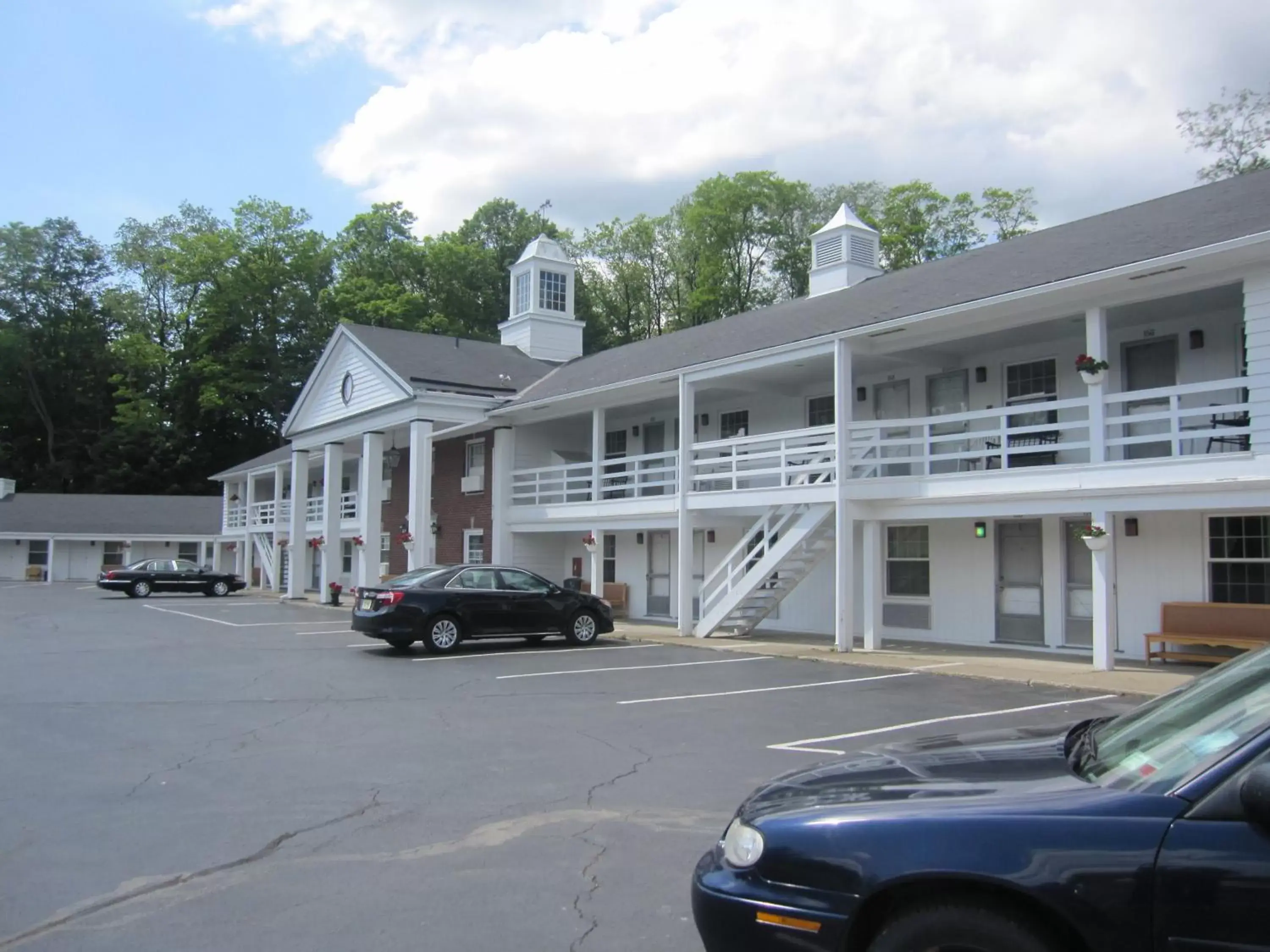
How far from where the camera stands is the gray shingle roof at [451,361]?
91.7 feet

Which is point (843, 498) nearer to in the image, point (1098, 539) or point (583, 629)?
point (1098, 539)

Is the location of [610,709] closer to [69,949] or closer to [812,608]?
[69,949]

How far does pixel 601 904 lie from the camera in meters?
5.16

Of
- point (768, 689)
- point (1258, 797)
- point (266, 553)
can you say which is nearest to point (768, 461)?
point (768, 689)

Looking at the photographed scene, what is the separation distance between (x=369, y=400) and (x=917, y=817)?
27.1 m

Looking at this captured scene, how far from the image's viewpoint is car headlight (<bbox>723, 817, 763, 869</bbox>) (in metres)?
3.61

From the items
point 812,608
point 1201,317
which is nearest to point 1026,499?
point 1201,317

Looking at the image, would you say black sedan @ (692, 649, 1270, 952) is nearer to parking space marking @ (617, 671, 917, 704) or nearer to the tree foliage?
parking space marking @ (617, 671, 917, 704)

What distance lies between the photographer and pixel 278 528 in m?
40.9

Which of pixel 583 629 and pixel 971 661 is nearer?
pixel 971 661

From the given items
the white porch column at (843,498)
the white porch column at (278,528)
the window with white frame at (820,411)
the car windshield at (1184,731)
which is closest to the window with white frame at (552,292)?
the white porch column at (278,528)

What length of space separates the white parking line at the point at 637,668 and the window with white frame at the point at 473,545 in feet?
44.1

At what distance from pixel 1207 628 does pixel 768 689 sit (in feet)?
21.1

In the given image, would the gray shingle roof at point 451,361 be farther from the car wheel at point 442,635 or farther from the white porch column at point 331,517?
the car wheel at point 442,635
